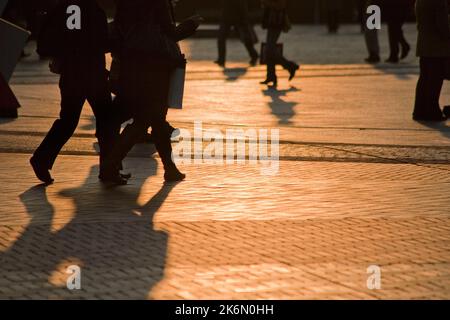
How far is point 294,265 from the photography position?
7.65 metres

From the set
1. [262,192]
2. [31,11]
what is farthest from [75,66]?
[31,11]

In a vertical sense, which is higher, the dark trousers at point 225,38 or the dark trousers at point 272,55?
the dark trousers at point 272,55

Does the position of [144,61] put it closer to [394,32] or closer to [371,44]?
[371,44]

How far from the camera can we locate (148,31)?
10.3 metres

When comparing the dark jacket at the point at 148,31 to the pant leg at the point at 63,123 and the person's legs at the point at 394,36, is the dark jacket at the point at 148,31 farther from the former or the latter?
the person's legs at the point at 394,36

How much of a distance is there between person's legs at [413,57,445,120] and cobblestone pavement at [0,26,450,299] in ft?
0.75

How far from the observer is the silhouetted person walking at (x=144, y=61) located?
10289mm

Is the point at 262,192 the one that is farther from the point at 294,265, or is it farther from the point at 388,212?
the point at 294,265

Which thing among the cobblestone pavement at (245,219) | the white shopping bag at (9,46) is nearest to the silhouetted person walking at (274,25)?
the cobblestone pavement at (245,219)

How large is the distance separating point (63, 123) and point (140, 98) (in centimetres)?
71

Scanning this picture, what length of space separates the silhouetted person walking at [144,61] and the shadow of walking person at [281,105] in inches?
195

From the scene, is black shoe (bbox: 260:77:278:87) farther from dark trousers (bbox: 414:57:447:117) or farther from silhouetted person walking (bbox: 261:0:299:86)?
dark trousers (bbox: 414:57:447:117)

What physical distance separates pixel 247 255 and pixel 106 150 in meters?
3.12

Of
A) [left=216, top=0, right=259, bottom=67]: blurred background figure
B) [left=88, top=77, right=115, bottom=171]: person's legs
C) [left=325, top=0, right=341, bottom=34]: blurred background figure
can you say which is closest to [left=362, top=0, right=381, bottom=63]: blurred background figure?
[left=216, top=0, right=259, bottom=67]: blurred background figure
